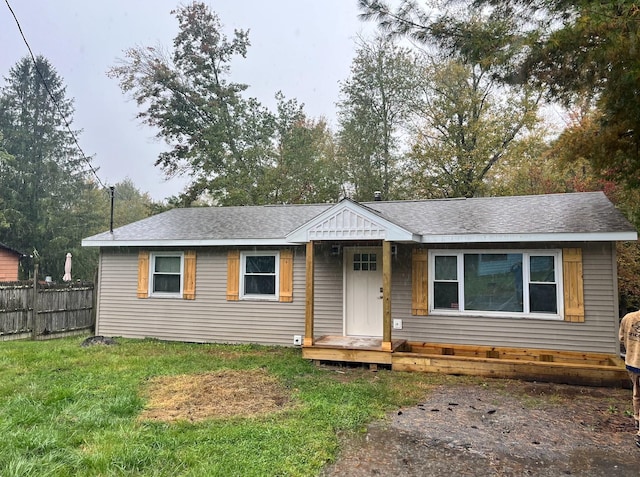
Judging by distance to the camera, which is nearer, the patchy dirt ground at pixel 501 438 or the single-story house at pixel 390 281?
the patchy dirt ground at pixel 501 438

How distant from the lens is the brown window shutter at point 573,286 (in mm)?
6941

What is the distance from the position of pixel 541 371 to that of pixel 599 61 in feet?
13.9

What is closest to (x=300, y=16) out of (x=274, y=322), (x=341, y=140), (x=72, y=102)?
(x=341, y=140)

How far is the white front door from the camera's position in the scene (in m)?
8.28

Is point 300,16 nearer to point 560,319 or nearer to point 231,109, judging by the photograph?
point 231,109

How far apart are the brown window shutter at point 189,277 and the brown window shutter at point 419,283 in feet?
15.6

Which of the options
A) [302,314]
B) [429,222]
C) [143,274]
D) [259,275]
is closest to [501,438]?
[429,222]

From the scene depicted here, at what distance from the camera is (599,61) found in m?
5.00

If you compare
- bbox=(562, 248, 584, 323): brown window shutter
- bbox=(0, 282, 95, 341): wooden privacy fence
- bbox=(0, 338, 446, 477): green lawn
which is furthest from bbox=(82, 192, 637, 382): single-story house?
bbox=(0, 338, 446, 477): green lawn

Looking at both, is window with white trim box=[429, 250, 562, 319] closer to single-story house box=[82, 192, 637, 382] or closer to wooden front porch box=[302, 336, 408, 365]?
single-story house box=[82, 192, 637, 382]

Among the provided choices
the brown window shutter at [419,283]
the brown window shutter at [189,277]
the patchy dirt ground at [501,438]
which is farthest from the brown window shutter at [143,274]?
the patchy dirt ground at [501,438]

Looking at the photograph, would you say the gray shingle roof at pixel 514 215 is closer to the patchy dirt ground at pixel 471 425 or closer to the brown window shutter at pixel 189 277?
the patchy dirt ground at pixel 471 425

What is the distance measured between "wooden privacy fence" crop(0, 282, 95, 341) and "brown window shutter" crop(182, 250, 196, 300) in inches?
131

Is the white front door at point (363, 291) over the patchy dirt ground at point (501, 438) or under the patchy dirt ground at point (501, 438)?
over
